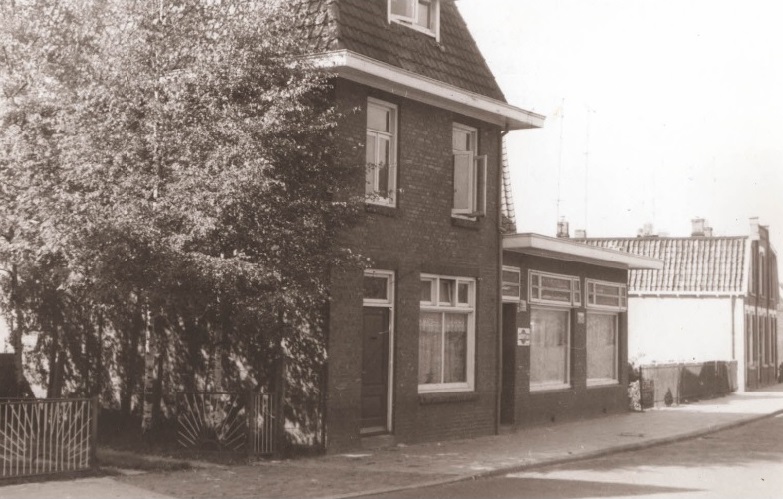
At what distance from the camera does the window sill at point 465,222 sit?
1788 cm

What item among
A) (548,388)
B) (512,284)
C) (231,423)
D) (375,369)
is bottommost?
(231,423)

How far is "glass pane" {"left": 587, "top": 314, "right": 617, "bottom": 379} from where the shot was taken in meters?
24.0

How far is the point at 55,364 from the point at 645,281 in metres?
27.2

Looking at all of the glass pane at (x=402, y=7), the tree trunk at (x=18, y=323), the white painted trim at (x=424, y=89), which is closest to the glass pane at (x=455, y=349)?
the white painted trim at (x=424, y=89)

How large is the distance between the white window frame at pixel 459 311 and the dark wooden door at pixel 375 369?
3.63ft

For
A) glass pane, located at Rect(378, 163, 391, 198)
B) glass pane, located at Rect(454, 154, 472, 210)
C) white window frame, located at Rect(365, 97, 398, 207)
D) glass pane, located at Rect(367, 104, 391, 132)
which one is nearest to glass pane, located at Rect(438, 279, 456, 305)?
glass pane, located at Rect(454, 154, 472, 210)

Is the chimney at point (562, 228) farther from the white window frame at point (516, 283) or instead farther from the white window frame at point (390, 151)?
the white window frame at point (390, 151)

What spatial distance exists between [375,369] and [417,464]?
8.19 ft

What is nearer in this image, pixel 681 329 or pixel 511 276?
pixel 511 276

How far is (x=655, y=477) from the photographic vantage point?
43.8 ft

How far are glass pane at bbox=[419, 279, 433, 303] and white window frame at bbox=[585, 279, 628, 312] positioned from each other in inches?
282

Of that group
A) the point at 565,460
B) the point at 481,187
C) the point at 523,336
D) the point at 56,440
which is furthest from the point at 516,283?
the point at 56,440

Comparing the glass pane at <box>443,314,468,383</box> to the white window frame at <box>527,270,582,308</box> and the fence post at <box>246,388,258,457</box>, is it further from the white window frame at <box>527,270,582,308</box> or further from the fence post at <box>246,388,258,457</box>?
the fence post at <box>246,388,258,457</box>

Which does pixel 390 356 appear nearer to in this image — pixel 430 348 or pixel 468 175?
pixel 430 348
